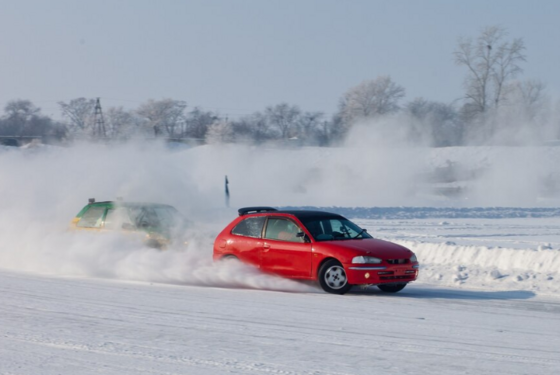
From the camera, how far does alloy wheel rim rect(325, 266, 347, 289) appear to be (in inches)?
463

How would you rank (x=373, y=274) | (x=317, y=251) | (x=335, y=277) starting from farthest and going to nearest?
(x=317, y=251) < (x=335, y=277) < (x=373, y=274)

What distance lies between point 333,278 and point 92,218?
647 centimetres

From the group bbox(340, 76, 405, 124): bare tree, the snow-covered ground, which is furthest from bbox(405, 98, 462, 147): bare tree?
the snow-covered ground

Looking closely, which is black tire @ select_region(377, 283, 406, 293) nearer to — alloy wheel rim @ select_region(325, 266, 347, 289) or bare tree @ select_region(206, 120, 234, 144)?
alloy wheel rim @ select_region(325, 266, 347, 289)

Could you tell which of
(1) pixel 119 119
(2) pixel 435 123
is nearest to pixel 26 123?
(1) pixel 119 119

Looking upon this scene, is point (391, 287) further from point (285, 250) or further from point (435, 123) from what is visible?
point (435, 123)

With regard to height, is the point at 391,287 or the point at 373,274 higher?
the point at 373,274

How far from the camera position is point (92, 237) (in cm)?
1534

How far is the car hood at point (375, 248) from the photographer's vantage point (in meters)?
11.7

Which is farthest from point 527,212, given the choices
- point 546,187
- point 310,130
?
point 310,130

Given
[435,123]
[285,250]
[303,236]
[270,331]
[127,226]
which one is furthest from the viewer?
[435,123]

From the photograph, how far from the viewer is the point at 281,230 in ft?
42.0

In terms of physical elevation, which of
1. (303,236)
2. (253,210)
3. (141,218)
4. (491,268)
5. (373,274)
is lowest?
(491,268)

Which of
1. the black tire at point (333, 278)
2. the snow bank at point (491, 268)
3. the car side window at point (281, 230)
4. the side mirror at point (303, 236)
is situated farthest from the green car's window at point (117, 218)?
the snow bank at point (491, 268)
